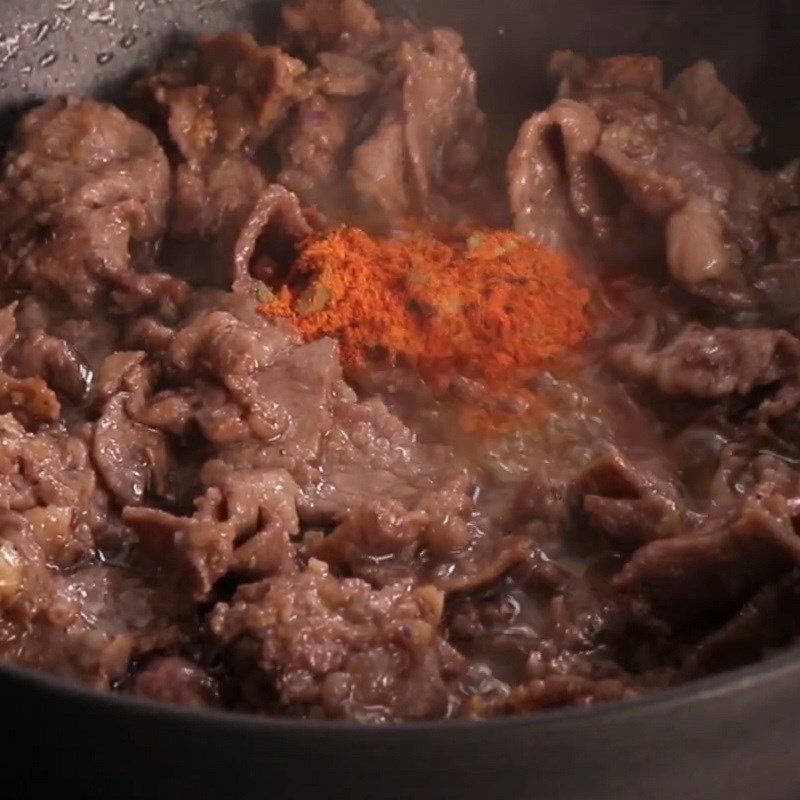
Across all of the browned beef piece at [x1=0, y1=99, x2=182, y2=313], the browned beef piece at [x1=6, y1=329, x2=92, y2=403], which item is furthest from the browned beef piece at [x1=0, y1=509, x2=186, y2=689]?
the browned beef piece at [x1=0, y1=99, x2=182, y2=313]

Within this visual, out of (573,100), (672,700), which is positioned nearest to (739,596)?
(672,700)

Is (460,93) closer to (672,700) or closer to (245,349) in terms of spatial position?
(245,349)

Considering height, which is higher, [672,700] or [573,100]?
[672,700]

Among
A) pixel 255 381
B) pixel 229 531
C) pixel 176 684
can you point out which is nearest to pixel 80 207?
pixel 255 381

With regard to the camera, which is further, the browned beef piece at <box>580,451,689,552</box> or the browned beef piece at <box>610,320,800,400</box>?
the browned beef piece at <box>610,320,800,400</box>

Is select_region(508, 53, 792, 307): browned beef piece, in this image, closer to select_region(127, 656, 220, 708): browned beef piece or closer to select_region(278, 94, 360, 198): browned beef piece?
select_region(278, 94, 360, 198): browned beef piece

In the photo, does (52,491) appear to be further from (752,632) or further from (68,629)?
(752,632)
